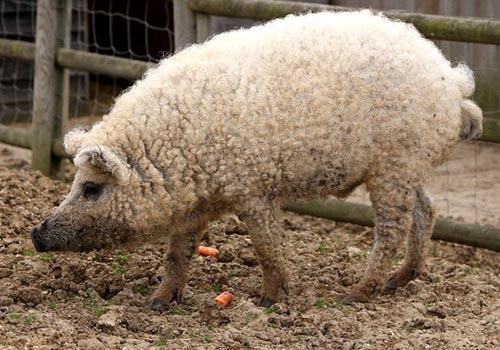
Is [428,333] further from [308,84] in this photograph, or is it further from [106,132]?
[106,132]

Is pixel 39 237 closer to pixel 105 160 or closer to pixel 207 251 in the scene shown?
pixel 105 160

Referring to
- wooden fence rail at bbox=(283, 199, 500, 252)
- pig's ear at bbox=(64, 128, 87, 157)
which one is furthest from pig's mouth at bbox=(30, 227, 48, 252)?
wooden fence rail at bbox=(283, 199, 500, 252)

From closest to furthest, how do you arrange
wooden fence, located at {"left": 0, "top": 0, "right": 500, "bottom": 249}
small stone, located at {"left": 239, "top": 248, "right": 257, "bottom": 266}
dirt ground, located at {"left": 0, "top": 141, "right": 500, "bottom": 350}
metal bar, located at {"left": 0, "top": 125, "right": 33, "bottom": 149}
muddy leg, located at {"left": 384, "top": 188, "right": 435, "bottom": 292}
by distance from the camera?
dirt ground, located at {"left": 0, "top": 141, "right": 500, "bottom": 350} < muddy leg, located at {"left": 384, "top": 188, "right": 435, "bottom": 292} < small stone, located at {"left": 239, "top": 248, "right": 257, "bottom": 266} < wooden fence, located at {"left": 0, "top": 0, "right": 500, "bottom": 249} < metal bar, located at {"left": 0, "top": 125, "right": 33, "bottom": 149}

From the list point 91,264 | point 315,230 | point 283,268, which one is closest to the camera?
point 283,268

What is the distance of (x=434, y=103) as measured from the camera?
579 cm

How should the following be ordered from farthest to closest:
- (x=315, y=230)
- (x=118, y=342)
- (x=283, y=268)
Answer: (x=315, y=230), (x=283, y=268), (x=118, y=342)

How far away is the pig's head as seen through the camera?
17.9ft

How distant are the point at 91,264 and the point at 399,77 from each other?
203 centimetres

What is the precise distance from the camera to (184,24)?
7922 mm

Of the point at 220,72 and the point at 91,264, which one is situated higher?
the point at 220,72

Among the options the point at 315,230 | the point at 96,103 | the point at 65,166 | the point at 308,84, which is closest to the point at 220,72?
the point at 308,84

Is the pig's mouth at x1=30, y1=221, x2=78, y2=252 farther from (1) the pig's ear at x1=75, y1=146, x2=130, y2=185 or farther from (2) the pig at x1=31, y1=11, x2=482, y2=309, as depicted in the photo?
(1) the pig's ear at x1=75, y1=146, x2=130, y2=185

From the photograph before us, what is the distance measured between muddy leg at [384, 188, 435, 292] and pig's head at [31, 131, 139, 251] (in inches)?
63.9

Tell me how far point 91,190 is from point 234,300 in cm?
99
